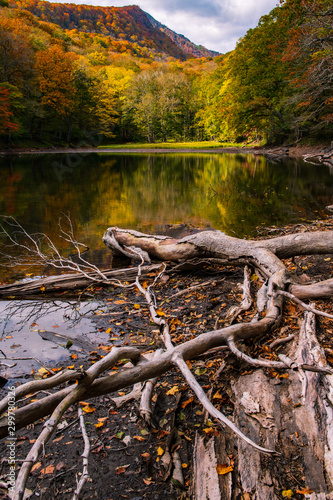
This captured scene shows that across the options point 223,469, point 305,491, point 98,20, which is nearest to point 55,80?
point 223,469

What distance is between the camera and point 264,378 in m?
2.61

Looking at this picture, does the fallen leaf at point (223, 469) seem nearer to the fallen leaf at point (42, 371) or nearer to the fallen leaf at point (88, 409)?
the fallen leaf at point (88, 409)

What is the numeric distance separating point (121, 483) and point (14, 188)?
52.5 feet

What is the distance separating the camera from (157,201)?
13586mm

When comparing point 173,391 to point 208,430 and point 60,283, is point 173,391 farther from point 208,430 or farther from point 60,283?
point 60,283

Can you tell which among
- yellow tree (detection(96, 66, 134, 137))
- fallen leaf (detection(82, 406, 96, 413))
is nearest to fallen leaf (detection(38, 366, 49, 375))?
fallen leaf (detection(82, 406, 96, 413))

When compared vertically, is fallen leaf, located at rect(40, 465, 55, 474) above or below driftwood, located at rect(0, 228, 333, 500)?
below

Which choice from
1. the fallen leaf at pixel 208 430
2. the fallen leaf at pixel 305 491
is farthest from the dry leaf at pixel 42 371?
the fallen leaf at pixel 305 491

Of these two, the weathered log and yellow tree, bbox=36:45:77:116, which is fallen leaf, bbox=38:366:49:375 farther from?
yellow tree, bbox=36:45:77:116

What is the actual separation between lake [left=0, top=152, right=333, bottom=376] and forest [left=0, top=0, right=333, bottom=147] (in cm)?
794

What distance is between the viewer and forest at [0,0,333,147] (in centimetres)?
2283

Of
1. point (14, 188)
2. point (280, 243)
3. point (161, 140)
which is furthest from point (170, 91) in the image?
point (280, 243)

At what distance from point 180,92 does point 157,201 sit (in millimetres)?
60301

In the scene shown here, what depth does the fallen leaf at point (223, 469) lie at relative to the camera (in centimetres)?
199
